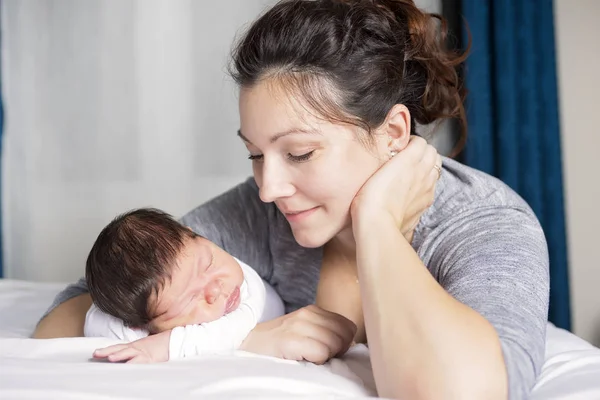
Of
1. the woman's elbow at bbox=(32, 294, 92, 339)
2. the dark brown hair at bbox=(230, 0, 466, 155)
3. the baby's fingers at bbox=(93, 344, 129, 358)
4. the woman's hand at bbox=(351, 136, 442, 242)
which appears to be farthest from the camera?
the woman's elbow at bbox=(32, 294, 92, 339)

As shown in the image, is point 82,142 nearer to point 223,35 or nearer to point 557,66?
point 223,35

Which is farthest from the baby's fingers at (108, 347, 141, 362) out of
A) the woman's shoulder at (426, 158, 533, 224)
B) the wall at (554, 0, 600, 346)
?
the wall at (554, 0, 600, 346)

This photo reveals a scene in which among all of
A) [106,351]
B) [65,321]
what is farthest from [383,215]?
[65,321]

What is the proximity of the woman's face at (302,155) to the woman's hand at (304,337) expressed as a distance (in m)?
0.22

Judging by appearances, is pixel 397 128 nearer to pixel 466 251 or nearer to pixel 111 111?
pixel 466 251

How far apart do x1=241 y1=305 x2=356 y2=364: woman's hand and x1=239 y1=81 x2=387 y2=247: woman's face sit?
224 mm

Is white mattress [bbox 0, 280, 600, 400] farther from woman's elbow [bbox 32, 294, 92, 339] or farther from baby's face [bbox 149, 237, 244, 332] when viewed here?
woman's elbow [bbox 32, 294, 92, 339]

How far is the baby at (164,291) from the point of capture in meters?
1.47

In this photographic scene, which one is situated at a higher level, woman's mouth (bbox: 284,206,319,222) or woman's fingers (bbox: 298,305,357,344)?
woman's mouth (bbox: 284,206,319,222)

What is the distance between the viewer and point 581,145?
3.17 meters

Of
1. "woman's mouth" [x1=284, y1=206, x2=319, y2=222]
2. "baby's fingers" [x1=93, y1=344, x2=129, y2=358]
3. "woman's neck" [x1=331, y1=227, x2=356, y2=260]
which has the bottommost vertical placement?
"baby's fingers" [x1=93, y1=344, x2=129, y2=358]

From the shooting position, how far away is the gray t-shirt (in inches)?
49.8

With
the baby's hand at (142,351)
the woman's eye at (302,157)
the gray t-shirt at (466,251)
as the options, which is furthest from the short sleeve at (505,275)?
the baby's hand at (142,351)

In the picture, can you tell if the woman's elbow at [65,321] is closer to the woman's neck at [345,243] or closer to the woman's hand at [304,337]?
the woman's hand at [304,337]
